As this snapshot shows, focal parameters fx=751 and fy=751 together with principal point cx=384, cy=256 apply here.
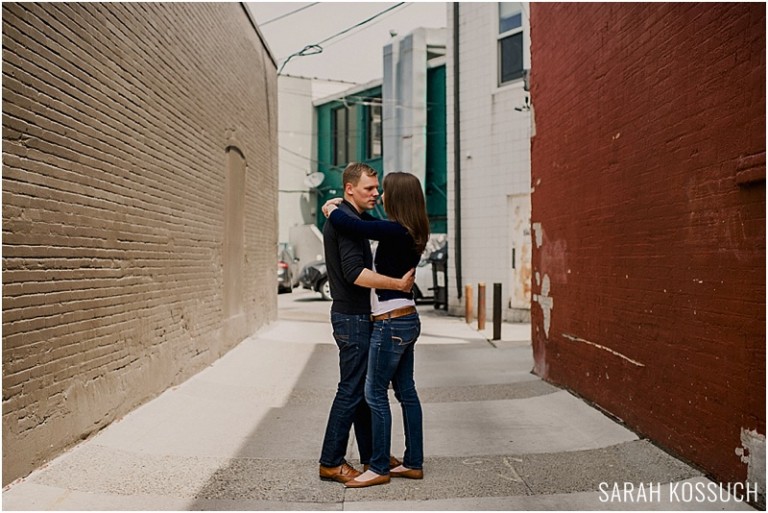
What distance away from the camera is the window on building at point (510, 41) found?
13.9 metres

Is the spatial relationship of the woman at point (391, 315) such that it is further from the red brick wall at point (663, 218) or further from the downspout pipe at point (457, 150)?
the downspout pipe at point (457, 150)

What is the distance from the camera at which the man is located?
4.25 metres

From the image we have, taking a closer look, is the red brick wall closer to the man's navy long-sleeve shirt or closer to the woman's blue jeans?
the woman's blue jeans

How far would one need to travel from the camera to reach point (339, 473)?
442 cm

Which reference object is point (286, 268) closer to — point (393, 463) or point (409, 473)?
point (393, 463)

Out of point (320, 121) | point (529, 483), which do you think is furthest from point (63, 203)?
point (320, 121)

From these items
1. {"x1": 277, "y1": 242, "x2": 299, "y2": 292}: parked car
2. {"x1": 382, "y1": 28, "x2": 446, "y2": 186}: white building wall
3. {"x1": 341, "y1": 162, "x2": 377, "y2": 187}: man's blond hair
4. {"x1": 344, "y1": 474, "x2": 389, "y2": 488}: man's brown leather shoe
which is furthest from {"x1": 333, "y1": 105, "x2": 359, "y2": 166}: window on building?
{"x1": 344, "y1": 474, "x2": 389, "y2": 488}: man's brown leather shoe

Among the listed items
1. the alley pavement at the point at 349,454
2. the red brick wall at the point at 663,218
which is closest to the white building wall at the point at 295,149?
the alley pavement at the point at 349,454

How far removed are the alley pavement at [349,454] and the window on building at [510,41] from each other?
758 cm

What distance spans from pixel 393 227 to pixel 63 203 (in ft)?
7.27

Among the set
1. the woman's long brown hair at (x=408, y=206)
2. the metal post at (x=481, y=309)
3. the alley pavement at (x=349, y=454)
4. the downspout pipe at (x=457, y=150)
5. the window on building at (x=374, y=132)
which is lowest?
the alley pavement at (x=349, y=454)

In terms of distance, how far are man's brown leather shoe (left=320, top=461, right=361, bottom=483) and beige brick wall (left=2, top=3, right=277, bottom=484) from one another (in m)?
1.71

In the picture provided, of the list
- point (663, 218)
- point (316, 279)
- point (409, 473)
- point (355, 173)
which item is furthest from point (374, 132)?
point (409, 473)

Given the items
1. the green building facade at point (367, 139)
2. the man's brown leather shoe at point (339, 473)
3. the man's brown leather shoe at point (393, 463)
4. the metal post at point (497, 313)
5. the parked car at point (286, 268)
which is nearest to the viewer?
the man's brown leather shoe at point (339, 473)
